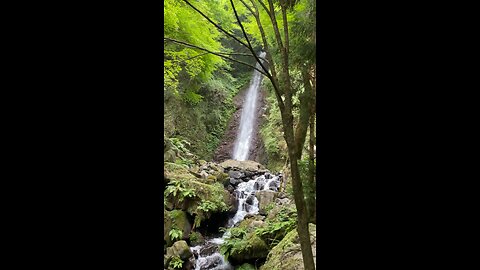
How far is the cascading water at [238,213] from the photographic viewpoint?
7602mm

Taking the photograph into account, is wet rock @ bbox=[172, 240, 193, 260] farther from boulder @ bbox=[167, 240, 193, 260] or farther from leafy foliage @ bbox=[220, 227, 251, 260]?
leafy foliage @ bbox=[220, 227, 251, 260]

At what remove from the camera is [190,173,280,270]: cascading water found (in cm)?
760

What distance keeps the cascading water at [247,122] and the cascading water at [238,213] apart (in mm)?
4219

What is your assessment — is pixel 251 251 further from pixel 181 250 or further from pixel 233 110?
pixel 233 110

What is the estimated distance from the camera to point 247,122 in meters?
17.5

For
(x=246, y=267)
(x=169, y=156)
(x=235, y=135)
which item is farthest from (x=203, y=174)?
(x=235, y=135)

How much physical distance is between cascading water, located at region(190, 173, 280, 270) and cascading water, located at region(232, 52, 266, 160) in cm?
422

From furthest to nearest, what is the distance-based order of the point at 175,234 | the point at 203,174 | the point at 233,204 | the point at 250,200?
the point at 203,174 < the point at 250,200 < the point at 233,204 < the point at 175,234

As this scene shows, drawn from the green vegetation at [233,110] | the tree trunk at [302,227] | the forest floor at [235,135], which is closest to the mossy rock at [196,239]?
the green vegetation at [233,110]

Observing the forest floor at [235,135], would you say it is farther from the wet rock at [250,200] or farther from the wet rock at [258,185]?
the wet rock at [250,200]

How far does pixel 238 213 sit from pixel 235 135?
24.7 ft

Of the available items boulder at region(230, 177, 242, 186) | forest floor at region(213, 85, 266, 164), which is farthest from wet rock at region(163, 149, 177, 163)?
forest floor at region(213, 85, 266, 164)

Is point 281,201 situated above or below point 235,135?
below
